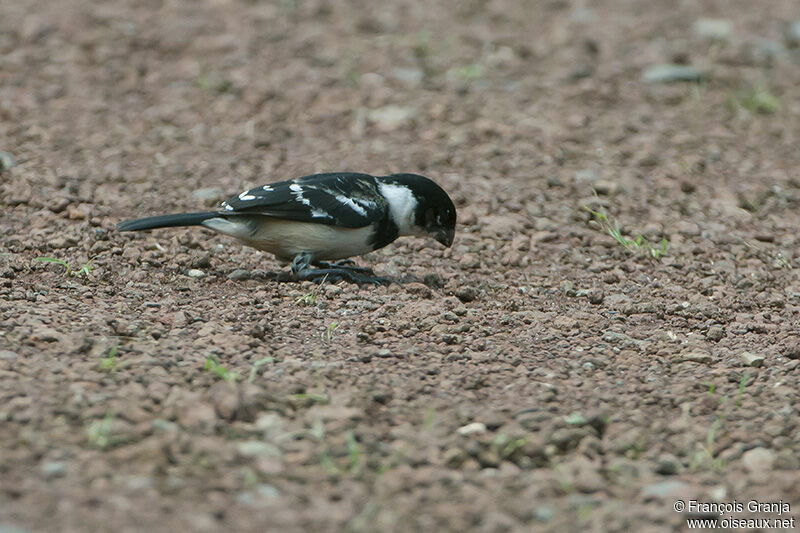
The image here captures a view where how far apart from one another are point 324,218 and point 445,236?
0.76 meters

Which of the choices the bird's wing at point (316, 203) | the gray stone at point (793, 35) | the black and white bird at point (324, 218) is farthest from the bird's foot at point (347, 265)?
the gray stone at point (793, 35)

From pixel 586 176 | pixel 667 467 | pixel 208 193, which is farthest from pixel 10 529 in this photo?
pixel 586 176

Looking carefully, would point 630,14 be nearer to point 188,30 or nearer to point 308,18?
point 308,18

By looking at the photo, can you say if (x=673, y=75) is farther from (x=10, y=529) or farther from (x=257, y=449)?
(x=10, y=529)

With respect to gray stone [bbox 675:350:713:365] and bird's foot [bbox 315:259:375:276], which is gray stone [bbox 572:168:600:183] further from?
gray stone [bbox 675:350:713:365]

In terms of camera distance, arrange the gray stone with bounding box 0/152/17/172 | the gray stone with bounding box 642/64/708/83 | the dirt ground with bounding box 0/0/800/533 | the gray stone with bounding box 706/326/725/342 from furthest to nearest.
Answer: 1. the gray stone with bounding box 642/64/708/83
2. the gray stone with bounding box 0/152/17/172
3. the gray stone with bounding box 706/326/725/342
4. the dirt ground with bounding box 0/0/800/533

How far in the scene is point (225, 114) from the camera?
7.93 metres

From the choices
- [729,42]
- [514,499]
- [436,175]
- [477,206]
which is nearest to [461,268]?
[477,206]

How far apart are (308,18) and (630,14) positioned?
10.3 ft

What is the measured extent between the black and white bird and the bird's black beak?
0.03 m

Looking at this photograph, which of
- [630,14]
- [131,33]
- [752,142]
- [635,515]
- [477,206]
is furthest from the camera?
[630,14]

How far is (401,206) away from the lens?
5676 millimetres

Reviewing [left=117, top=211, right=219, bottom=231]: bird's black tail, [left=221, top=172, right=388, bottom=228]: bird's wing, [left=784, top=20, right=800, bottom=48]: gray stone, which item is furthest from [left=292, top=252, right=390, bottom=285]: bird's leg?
[left=784, top=20, right=800, bottom=48]: gray stone

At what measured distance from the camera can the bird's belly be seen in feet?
18.1
